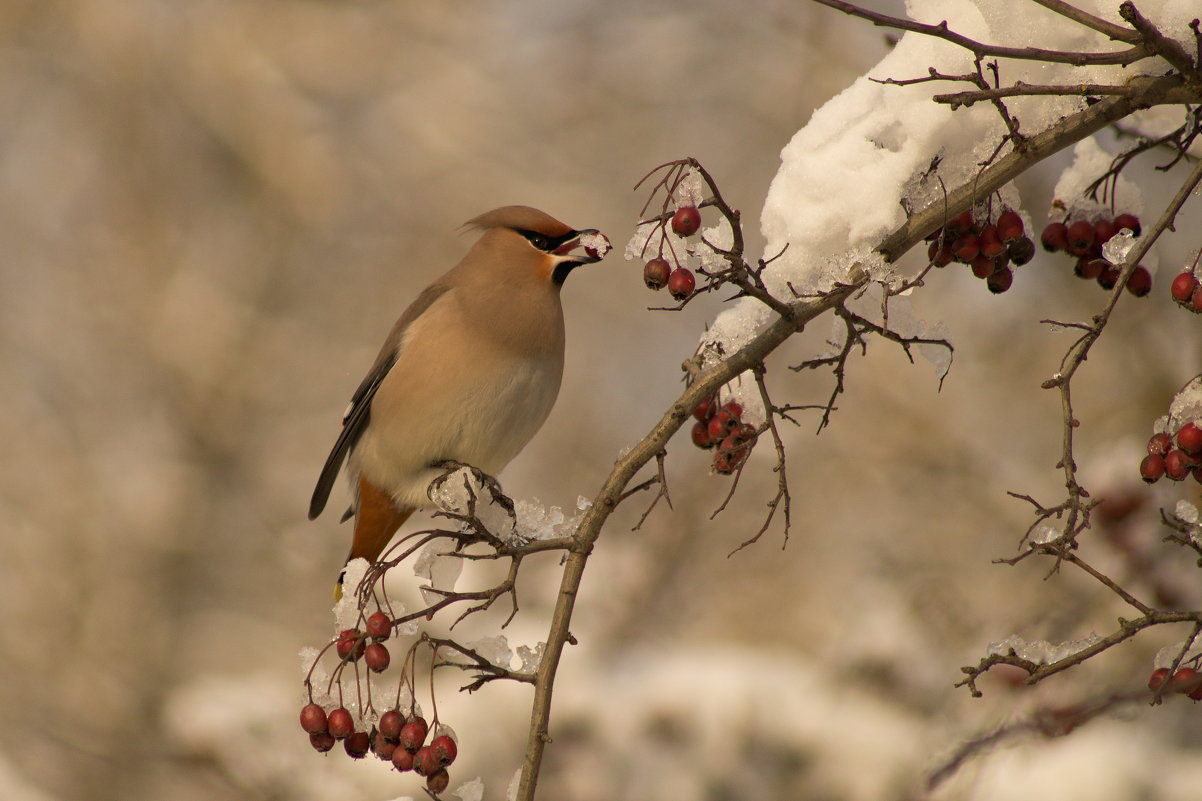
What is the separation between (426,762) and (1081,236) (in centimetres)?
153

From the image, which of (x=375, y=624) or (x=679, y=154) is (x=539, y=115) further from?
(x=375, y=624)

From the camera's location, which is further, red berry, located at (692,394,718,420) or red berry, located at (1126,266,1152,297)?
red berry, located at (692,394,718,420)

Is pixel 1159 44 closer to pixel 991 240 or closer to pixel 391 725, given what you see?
pixel 991 240

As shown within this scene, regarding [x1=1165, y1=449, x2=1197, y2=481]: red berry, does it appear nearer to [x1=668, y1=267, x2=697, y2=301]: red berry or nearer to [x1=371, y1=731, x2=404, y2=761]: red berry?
[x1=668, y1=267, x2=697, y2=301]: red berry

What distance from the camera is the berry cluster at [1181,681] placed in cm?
176

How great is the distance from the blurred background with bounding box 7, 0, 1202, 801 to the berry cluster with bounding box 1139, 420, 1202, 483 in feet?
11.7

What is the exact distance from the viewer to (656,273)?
1979mm

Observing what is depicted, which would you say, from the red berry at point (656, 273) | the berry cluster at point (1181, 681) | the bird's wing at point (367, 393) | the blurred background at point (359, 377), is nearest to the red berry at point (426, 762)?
the red berry at point (656, 273)

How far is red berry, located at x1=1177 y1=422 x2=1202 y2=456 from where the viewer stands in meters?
1.80

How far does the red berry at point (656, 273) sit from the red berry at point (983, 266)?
0.53 metres

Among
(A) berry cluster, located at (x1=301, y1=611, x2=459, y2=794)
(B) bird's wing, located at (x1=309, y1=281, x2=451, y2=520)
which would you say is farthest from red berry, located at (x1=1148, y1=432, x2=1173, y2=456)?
(B) bird's wing, located at (x1=309, y1=281, x2=451, y2=520)

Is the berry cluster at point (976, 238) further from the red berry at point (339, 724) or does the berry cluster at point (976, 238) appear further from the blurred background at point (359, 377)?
the blurred background at point (359, 377)

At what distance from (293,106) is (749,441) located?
817 cm

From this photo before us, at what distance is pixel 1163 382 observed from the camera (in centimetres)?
521
